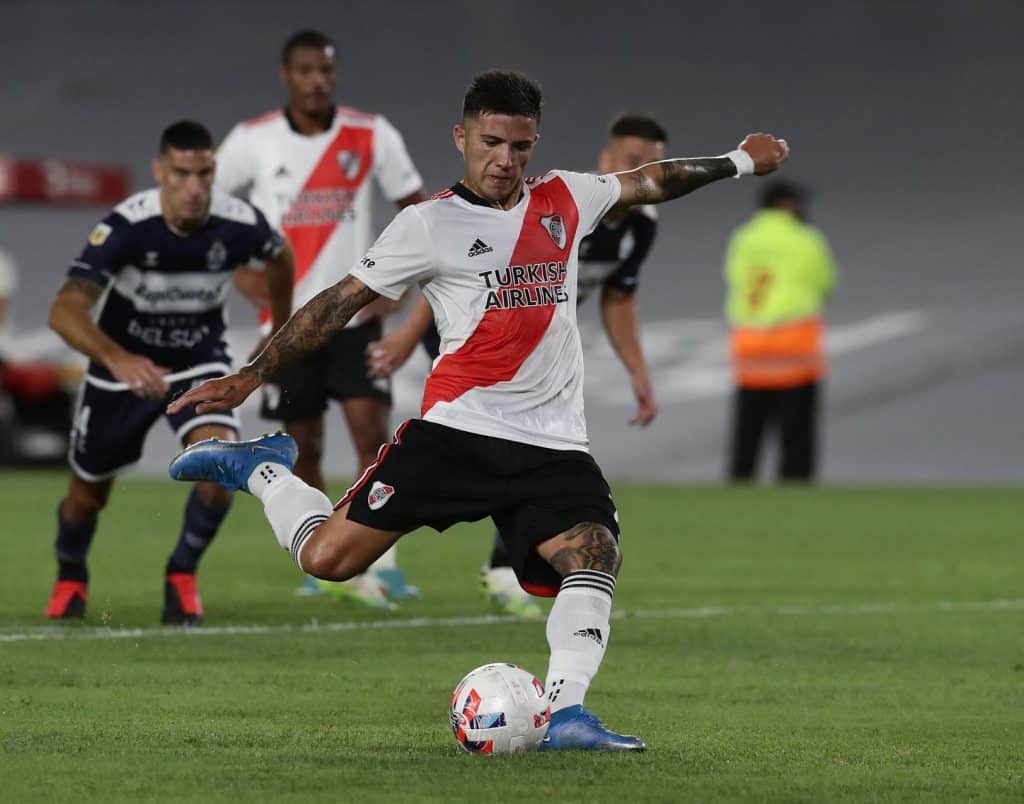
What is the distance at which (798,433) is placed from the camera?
58.5ft

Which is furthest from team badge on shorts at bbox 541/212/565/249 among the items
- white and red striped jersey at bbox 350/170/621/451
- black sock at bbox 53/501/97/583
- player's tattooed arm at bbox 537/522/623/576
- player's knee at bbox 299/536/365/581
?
black sock at bbox 53/501/97/583

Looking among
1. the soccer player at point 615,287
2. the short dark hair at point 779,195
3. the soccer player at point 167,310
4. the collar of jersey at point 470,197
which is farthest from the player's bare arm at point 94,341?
the short dark hair at point 779,195

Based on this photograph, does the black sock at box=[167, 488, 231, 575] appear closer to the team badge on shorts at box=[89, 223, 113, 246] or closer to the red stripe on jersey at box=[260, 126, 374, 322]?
the team badge on shorts at box=[89, 223, 113, 246]

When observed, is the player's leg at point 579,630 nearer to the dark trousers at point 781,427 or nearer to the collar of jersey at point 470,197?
the collar of jersey at point 470,197

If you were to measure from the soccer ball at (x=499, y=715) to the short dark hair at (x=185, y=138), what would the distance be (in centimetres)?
329

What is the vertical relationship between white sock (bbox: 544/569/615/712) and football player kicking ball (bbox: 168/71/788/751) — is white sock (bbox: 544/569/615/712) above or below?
below

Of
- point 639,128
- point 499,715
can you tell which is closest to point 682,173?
point 499,715

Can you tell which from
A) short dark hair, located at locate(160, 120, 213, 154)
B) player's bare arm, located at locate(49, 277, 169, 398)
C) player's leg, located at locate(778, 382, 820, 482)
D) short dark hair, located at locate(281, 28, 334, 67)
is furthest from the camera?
player's leg, located at locate(778, 382, 820, 482)

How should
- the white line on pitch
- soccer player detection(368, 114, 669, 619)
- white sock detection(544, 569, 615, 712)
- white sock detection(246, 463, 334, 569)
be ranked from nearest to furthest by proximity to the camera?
white sock detection(544, 569, 615, 712)
white sock detection(246, 463, 334, 569)
the white line on pitch
soccer player detection(368, 114, 669, 619)

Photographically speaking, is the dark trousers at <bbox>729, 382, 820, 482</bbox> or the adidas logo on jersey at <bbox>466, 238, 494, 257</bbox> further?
the dark trousers at <bbox>729, 382, 820, 482</bbox>

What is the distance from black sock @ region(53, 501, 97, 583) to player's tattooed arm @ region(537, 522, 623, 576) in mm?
3367

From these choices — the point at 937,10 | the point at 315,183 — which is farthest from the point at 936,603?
the point at 937,10

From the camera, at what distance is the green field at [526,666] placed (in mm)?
5301

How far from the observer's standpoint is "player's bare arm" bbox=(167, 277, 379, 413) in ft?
19.8
